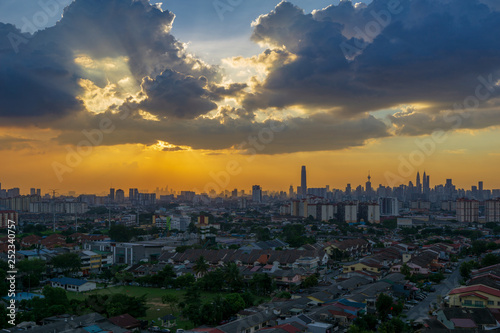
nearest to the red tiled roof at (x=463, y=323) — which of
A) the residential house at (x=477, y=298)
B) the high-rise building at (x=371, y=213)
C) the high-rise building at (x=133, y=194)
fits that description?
the residential house at (x=477, y=298)

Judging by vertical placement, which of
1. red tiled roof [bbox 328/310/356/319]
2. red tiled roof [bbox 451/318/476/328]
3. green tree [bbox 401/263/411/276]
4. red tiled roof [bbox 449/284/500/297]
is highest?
red tiled roof [bbox 449/284/500/297]

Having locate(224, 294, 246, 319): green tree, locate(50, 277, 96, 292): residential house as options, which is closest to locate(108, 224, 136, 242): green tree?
locate(50, 277, 96, 292): residential house

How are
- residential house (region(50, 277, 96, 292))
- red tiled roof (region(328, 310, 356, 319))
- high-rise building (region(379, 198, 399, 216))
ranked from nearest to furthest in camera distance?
red tiled roof (region(328, 310, 356, 319)), residential house (region(50, 277, 96, 292)), high-rise building (region(379, 198, 399, 216))

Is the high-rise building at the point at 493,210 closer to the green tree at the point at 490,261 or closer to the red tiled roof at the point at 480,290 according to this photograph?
the green tree at the point at 490,261

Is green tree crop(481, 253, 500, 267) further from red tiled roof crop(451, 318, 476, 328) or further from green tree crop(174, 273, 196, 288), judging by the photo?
green tree crop(174, 273, 196, 288)

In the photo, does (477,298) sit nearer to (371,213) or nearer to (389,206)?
(371,213)

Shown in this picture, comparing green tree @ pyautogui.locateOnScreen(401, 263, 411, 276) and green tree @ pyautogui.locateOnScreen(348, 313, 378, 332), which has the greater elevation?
green tree @ pyautogui.locateOnScreen(348, 313, 378, 332)
